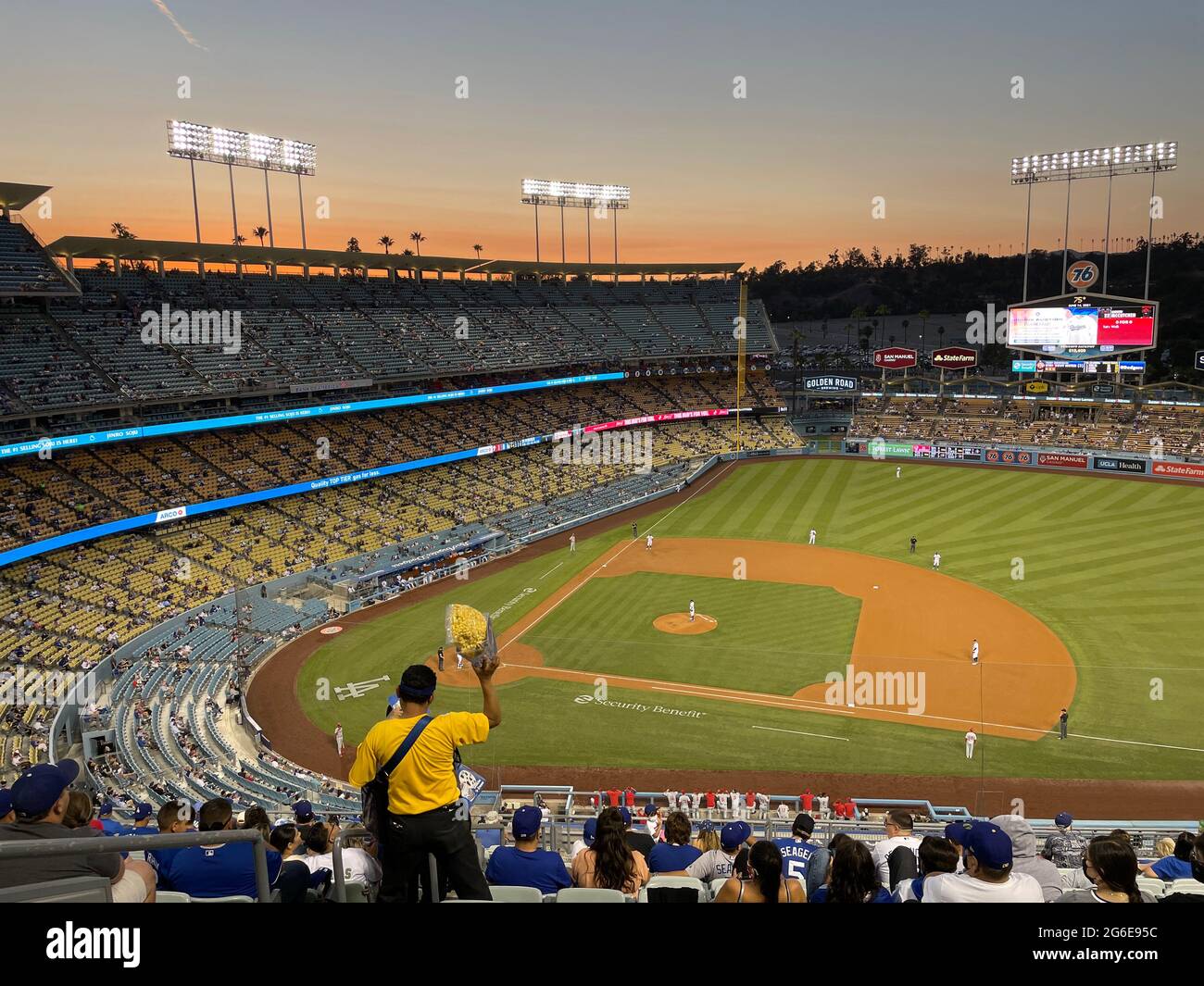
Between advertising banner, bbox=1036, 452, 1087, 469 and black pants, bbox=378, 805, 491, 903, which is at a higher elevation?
black pants, bbox=378, 805, 491, 903

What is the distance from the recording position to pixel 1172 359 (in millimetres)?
98875

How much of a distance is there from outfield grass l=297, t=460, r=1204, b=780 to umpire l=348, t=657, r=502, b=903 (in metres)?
19.4

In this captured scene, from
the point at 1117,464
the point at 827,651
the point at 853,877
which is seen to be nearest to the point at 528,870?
the point at 853,877

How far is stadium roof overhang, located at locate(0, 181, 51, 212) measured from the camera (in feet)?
120

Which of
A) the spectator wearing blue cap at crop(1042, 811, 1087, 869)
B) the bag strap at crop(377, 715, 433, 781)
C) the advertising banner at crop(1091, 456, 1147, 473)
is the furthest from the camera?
the advertising banner at crop(1091, 456, 1147, 473)

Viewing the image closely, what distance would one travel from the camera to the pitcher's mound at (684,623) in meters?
33.3

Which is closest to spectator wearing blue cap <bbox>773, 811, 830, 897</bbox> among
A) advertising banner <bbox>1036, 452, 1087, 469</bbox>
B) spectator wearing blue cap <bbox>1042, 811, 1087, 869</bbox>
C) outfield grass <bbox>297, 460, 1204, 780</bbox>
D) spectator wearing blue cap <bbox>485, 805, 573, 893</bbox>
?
spectator wearing blue cap <bbox>485, 805, 573, 893</bbox>

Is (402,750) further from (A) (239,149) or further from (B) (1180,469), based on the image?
(B) (1180,469)

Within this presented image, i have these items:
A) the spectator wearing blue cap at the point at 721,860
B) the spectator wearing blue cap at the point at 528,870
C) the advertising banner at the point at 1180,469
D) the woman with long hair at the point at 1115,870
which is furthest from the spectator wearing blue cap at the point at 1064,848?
the advertising banner at the point at 1180,469

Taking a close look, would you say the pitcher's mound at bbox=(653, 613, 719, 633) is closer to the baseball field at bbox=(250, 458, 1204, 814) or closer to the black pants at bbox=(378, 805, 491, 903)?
the baseball field at bbox=(250, 458, 1204, 814)

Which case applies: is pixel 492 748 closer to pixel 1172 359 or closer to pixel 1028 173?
pixel 1028 173

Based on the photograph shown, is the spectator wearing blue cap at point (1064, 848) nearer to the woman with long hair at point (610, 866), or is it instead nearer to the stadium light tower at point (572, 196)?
the woman with long hair at point (610, 866)

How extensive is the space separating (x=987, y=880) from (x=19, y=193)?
152ft

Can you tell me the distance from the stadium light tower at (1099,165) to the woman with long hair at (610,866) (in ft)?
205
